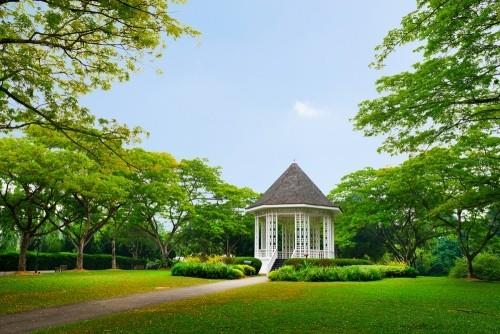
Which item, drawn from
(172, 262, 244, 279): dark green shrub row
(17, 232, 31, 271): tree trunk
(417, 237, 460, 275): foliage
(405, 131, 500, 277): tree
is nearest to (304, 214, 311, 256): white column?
(172, 262, 244, 279): dark green shrub row

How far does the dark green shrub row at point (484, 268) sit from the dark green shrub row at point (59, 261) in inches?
1044

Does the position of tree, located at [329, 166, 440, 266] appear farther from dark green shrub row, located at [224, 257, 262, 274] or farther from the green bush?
the green bush

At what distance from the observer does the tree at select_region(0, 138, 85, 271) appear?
867 inches

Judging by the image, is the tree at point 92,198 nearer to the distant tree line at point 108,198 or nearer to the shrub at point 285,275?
the distant tree line at point 108,198

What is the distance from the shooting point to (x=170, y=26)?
10094 millimetres

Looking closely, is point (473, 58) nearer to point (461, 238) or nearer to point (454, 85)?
point (454, 85)

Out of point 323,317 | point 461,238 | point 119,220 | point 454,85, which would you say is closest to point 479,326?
point 323,317

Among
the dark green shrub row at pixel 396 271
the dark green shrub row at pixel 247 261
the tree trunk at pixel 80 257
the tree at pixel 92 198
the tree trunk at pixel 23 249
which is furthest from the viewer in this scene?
the tree trunk at pixel 80 257

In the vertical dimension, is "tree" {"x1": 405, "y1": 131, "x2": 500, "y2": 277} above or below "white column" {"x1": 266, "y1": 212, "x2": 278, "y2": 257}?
above

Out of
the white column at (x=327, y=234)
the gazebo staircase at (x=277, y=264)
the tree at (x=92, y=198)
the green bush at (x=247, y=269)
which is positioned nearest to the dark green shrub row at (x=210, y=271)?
the green bush at (x=247, y=269)

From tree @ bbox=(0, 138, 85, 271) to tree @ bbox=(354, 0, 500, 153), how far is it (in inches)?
690

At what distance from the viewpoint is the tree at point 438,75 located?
810 centimetres

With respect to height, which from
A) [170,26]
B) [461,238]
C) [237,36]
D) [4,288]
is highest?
[237,36]

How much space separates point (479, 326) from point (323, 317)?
2.62 metres
